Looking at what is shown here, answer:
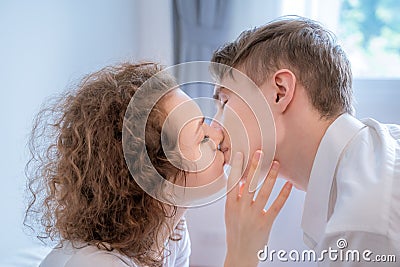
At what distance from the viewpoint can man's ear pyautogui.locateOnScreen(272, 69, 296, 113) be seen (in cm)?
103

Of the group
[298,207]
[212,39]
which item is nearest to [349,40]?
[212,39]

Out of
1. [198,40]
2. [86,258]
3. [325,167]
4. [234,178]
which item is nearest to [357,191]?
[325,167]

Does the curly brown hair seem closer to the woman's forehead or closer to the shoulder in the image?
the woman's forehead

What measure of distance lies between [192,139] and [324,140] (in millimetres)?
257

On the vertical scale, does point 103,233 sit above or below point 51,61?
below

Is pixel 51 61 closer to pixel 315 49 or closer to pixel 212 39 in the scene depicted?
pixel 212 39

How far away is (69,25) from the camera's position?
5.00 feet

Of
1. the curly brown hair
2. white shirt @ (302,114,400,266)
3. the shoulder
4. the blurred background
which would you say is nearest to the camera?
white shirt @ (302,114,400,266)

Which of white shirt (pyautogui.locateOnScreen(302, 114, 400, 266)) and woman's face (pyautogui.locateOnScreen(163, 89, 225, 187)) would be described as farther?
woman's face (pyautogui.locateOnScreen(163, 89, 225, 187))

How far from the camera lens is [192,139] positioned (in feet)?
3.19

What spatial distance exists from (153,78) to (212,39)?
77cm

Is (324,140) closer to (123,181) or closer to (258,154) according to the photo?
(258,154)

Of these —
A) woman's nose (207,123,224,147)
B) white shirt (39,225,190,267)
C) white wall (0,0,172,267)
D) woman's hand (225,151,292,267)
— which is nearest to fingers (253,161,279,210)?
woman's hand (225,151,292,267)

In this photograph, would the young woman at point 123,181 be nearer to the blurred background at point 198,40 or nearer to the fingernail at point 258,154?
the fingernail at point 258,154
